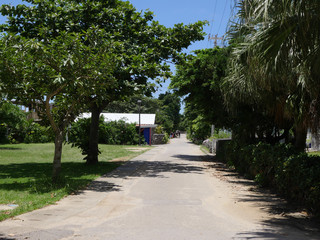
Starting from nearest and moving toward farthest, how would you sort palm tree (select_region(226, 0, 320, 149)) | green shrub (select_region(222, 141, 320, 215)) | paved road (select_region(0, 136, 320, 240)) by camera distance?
palm tree (select_region(226, 0, 320, 149)) → paved road (select_region(0, 136, 320, 240)) → green shrub (select_region(222, 141, 320, 215))

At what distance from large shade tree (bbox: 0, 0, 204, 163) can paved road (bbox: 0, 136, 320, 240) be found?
5.62 m

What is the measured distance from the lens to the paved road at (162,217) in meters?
5.94

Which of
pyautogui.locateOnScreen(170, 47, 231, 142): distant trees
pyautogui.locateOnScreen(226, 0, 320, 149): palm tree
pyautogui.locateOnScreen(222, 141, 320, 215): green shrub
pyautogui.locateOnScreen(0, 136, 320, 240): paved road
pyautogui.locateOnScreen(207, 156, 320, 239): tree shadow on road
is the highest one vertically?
pyautogui.locateOnScreen(170, 47, 231, 142): distant trees

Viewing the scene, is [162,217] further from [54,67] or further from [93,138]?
[93,138]

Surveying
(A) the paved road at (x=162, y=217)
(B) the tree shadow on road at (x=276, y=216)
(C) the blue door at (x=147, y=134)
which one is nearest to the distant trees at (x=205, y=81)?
(B) the tree shadow on road at (x=276, y=216)

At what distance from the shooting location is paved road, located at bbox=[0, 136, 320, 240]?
19.5 feet

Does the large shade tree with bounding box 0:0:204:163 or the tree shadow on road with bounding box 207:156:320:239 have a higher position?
the large shade tree with bounding box 0:0:204:163

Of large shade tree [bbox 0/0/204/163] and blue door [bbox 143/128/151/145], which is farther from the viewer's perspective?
blue door [bbox 143/128/151/145]

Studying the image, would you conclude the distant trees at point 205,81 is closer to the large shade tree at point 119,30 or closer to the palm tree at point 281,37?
the large shade tree at point 119,30

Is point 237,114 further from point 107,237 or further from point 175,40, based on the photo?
point 107,237

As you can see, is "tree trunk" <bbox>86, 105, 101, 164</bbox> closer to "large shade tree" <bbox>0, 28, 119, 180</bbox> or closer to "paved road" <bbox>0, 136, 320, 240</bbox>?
"large shade tree" <bbox>0, 28, 119, 180</bbox>

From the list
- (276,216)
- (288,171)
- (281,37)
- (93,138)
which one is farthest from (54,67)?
(93,138)

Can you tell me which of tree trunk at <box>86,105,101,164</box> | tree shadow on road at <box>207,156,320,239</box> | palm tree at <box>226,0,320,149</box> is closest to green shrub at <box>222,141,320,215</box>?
tree shadow on road at <box>207,156,320,239</box>

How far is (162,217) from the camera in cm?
715
